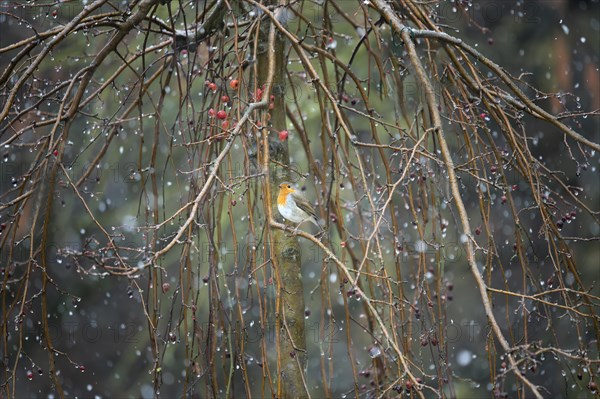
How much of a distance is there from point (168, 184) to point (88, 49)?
103cm

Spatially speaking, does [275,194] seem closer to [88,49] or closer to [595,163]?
[88,49]

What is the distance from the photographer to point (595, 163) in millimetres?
5137

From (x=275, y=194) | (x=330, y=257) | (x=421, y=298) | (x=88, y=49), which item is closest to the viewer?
(x=330, y=257)

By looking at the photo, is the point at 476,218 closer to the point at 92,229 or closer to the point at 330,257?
the point at 92,229

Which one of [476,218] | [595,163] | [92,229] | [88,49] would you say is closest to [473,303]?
[476,218]

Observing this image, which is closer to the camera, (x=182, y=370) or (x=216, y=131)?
(x=216, y=131)

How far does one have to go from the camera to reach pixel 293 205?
9.75 feet

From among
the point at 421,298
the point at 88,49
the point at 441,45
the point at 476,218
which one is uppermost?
the point at 88,49

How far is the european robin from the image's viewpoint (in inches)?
116

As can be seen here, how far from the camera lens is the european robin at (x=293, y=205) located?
2.95 meters

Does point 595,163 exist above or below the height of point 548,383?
above

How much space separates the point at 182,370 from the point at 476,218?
7.17 feet

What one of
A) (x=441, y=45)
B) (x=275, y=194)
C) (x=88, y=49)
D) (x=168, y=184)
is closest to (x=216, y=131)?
(x=275, y=194)

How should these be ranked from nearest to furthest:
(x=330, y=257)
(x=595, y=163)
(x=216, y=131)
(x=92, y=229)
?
(x=330, y=257), (x=216, y=131), (x=92, y=229), (x=595, y=163)
